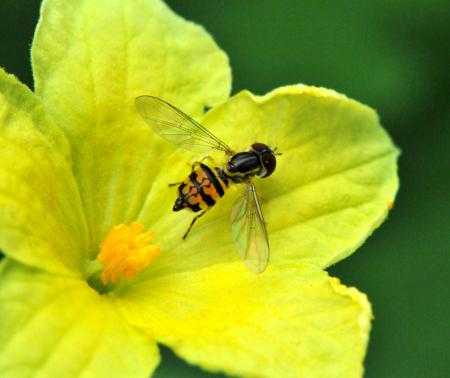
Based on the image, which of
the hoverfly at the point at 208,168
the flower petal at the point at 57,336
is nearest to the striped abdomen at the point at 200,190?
the hoverfly at the point at 208,168

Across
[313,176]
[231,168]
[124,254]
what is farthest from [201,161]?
[124,254]

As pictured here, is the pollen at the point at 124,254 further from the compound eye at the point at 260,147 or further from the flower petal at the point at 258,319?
the compound eye at the point at 260,147

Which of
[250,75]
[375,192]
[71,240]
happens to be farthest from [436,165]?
[71,240]

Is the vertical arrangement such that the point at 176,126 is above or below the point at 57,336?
above

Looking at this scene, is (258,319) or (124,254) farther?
(124,254)

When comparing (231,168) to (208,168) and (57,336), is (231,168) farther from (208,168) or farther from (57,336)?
(57,336)

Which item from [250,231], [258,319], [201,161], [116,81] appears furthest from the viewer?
[201,161]

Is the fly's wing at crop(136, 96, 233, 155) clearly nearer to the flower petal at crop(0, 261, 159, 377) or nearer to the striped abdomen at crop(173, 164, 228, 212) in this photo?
the striped abdomen at crop(173, 164, 228, 212)
